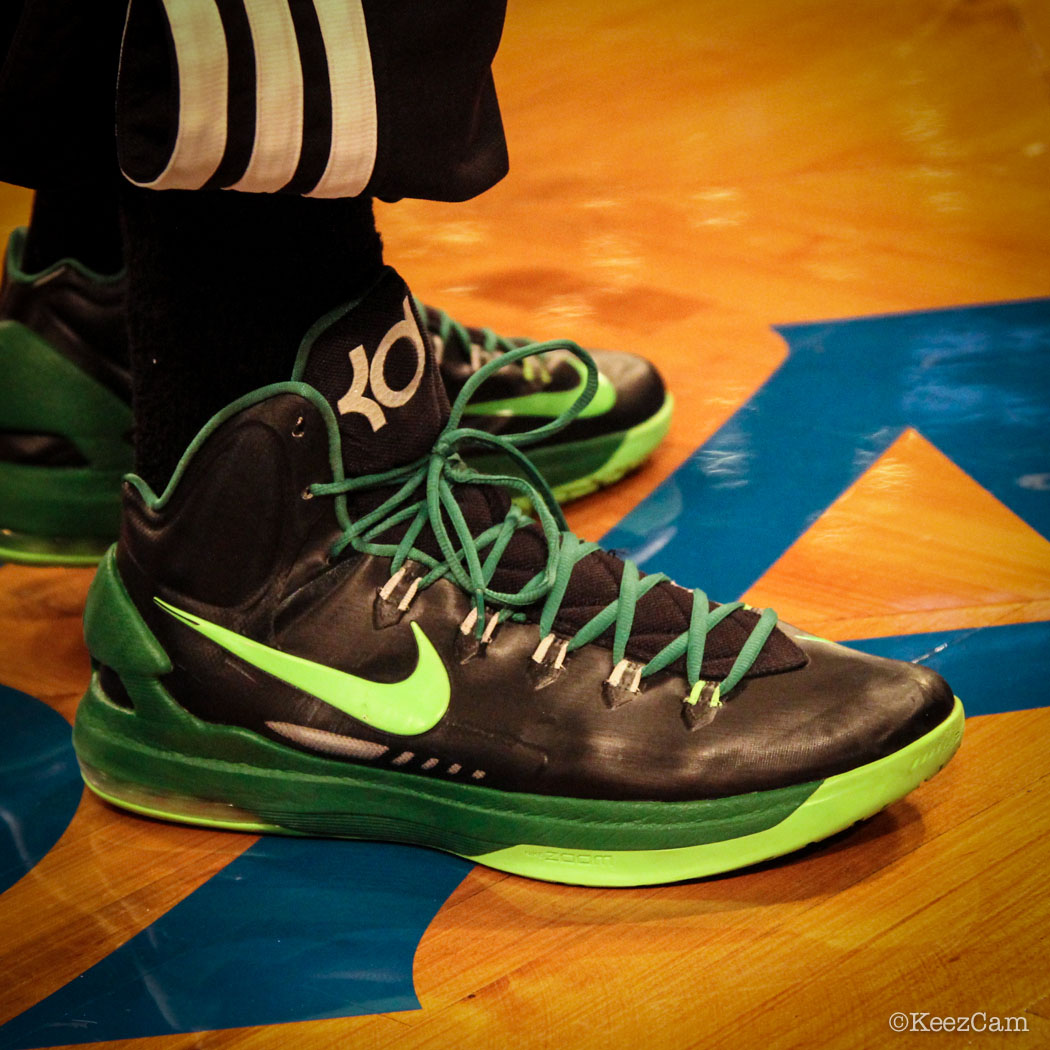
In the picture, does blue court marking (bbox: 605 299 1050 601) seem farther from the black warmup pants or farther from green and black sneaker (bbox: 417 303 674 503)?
the black warmup pants

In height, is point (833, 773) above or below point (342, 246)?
below

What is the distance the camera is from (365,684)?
0.60m

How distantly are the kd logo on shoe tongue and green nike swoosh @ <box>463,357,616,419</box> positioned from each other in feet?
1.11

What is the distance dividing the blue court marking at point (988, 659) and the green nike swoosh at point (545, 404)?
0.33 m

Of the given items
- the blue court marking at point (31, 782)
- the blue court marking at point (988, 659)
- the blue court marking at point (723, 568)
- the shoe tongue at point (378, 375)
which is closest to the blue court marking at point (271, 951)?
the blue court marking at point (723, 568)

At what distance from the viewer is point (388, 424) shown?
0.61 metres

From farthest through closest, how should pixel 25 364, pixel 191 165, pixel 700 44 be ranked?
pixel 700 44
pixel 25 364
pixel 191 165

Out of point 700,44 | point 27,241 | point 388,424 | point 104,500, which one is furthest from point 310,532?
point 700,44

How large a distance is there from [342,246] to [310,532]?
0.15m

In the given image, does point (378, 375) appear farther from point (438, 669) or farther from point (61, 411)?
point (61, 411)

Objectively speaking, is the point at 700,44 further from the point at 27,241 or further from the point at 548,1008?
the point at 548,1008

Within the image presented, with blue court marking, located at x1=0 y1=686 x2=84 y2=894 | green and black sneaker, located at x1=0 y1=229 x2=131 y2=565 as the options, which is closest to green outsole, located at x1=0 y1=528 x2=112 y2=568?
green and black sneaker, located at x1=0 y1=229 x2=131 y2=565

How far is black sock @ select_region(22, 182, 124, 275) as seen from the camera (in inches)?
34.6

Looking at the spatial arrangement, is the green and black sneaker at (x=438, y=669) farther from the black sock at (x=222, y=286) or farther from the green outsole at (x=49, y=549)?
the green outsole at (x=49, y=549)
